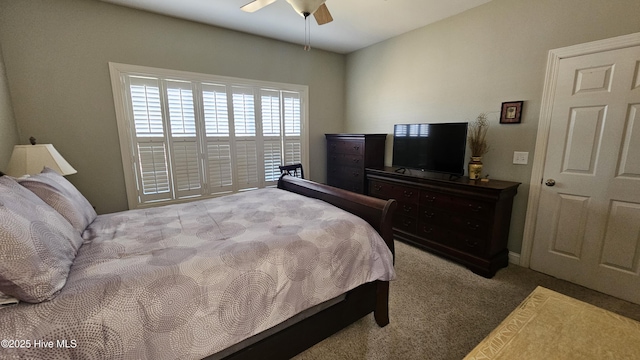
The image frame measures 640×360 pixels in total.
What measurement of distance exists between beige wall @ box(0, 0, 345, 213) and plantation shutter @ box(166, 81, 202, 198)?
32cm

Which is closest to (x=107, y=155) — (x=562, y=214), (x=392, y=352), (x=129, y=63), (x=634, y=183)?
(x=129, y=63)

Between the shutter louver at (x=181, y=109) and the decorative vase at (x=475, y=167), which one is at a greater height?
the shutter louver at (x=181, y=109)

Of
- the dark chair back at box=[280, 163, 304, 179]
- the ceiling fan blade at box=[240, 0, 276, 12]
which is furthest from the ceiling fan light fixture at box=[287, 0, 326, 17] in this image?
the dark chair back at box=[280, 163, 304, 179]

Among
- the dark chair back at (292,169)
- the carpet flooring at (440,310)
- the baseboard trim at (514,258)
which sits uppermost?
the dark chair back at (292,169)

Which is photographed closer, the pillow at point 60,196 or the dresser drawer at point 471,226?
the pillow at point 60,196

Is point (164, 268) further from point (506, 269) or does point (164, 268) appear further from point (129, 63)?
point (506, 269)

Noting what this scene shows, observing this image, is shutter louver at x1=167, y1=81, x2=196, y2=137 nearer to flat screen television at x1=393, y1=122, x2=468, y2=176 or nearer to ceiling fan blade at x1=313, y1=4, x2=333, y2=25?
ceiling fan blade at x1=313, y1=4, x2=333, y2=25

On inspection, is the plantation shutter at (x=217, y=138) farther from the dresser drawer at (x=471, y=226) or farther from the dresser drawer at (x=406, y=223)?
the dresser drawer at (x=471, y=226)

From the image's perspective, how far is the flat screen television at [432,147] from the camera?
2.77 meters

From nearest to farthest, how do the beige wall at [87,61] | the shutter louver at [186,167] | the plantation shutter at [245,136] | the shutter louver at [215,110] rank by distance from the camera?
1. the beige wall at [87,61]
2. the shutter louver at [186,167]
3. the shutter louver at [215,110]
4. the plantation shutter at [245,136]

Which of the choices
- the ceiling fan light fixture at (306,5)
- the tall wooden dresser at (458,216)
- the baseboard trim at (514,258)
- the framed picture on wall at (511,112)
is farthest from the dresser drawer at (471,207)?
the ceiling fan light fixture at (306,5)

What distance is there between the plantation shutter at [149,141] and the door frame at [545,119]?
4.19 meters

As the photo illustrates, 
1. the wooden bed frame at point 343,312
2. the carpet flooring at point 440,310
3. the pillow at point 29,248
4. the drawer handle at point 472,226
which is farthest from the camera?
the drawer handle at point 472,226

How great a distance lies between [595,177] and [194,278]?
10.6 feet
